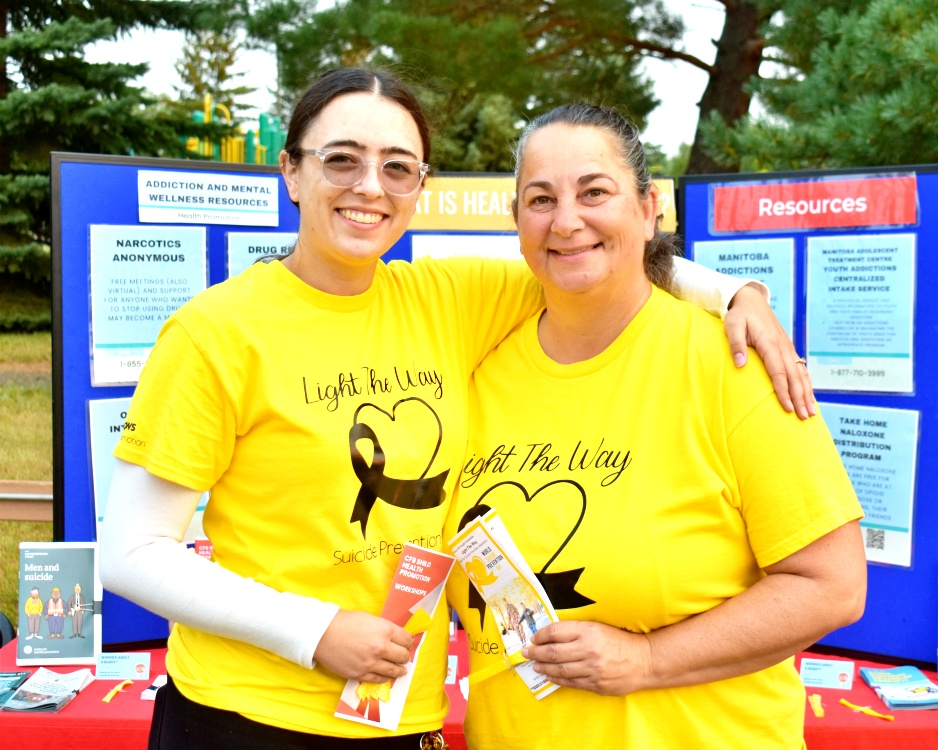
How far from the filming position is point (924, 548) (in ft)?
8.07

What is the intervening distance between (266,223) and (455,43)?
5.13 meters

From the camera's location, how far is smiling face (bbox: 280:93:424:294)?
1551 millimetres

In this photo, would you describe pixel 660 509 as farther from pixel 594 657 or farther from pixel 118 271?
pixel 118 271

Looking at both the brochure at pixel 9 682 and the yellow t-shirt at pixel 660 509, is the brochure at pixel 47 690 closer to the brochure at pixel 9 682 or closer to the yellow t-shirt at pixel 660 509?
the brochure at pixel 9 682

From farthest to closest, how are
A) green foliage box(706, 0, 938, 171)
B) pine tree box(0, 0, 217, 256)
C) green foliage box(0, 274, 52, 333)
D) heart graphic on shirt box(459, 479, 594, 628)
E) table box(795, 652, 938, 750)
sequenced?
pine tree box(0, 0, 217, 256)
green foliage box(0, 274, 52, 333)
green foliage box(706, 0, 938, 171)
table box(795, 652, 938, 750)
heart graphic on shirt box(459, 479, 594, 628)

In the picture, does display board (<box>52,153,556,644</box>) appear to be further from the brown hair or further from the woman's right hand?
the woman's right hand

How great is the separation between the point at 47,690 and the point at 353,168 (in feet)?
5.76

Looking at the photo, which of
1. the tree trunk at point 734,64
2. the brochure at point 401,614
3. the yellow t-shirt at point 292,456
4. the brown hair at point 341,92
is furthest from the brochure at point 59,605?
the tree trunk at point 734,64

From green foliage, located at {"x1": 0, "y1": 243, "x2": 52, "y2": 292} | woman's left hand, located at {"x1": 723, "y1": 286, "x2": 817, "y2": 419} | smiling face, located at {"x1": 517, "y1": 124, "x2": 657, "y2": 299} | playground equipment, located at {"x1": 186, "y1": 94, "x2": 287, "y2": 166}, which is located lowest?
woman's left hand, located at {"x1": 723, "y1": 286, "x2": 817, "y2": 419}

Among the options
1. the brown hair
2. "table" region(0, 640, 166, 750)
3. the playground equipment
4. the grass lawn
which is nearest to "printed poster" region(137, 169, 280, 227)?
the brown hair

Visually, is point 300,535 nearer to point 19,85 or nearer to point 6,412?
point 6,412

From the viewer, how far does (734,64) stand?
8.31 m

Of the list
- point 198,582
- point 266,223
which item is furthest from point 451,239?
point 198,582

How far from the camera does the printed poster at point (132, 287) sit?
2.44m
